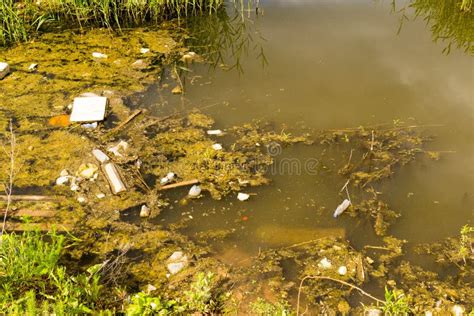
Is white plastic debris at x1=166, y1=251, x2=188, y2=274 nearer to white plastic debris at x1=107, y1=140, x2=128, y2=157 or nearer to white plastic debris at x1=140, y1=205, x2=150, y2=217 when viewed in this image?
white plastic debris at x1=140, y1=205, x2=150, y2=217

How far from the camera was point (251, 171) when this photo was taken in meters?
2.75

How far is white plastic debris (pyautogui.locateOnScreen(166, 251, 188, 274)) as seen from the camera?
2.13 metres

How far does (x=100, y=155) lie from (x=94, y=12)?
7.40 feet

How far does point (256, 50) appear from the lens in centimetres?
412

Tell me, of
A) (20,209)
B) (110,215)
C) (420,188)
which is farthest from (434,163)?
(20,209)

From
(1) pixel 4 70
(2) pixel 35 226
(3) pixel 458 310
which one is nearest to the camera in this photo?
(3) pixel 458 310

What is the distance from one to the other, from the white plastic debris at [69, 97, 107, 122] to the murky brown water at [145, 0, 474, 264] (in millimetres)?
411

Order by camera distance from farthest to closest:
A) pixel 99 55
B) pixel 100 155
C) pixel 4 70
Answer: pixel 99 55
pixel 4 70
pixel 100 155

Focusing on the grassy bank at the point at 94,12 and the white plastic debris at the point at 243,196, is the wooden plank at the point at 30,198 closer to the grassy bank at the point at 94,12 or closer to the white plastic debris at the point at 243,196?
the white plastic debris at the point at 243,196

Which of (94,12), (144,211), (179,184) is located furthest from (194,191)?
(94,12)

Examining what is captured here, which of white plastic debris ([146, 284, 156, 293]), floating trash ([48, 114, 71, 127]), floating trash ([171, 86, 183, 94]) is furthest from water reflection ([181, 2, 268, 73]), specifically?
white plastic debris ([146, 284, 156, 293])

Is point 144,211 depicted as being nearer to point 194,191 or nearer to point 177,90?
point 194,191

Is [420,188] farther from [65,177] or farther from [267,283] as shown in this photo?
[65,177]

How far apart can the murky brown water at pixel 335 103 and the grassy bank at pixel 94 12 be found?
2.86 feet
